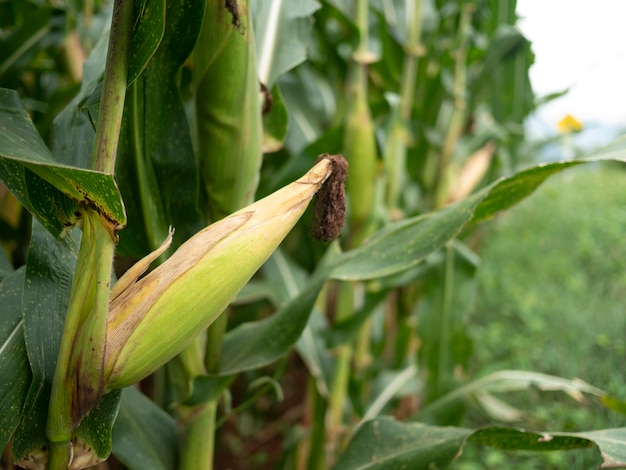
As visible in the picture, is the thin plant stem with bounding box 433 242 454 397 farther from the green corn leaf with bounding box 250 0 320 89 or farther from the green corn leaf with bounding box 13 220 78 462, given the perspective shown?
the green corn leaf with bounding box 13 220 78 462

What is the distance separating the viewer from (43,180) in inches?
16.4

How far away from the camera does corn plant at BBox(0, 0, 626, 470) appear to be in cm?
40

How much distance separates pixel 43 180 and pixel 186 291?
138 mm

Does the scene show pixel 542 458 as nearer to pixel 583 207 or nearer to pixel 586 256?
pixel 586 256

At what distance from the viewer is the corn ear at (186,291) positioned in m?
0.40

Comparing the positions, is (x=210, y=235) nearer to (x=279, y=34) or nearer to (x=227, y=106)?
(x=227, y=106)

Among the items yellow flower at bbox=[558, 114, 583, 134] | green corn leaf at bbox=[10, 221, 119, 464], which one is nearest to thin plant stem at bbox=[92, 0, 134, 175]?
green corn leaf at bbox=[10, 221, 119, 464]

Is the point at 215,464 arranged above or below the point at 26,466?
below

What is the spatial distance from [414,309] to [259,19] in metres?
0.90

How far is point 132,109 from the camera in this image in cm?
52

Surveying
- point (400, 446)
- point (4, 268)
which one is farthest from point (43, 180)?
point (400, 446)

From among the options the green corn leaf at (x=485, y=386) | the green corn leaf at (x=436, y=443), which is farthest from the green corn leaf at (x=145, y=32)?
the green corn leaf at (x=485, y=386)

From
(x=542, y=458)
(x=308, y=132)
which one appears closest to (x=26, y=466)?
(x=308, y=132)

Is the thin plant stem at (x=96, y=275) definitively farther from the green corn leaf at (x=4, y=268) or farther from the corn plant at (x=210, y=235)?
the green corn leaf at (x=4, y=268)
